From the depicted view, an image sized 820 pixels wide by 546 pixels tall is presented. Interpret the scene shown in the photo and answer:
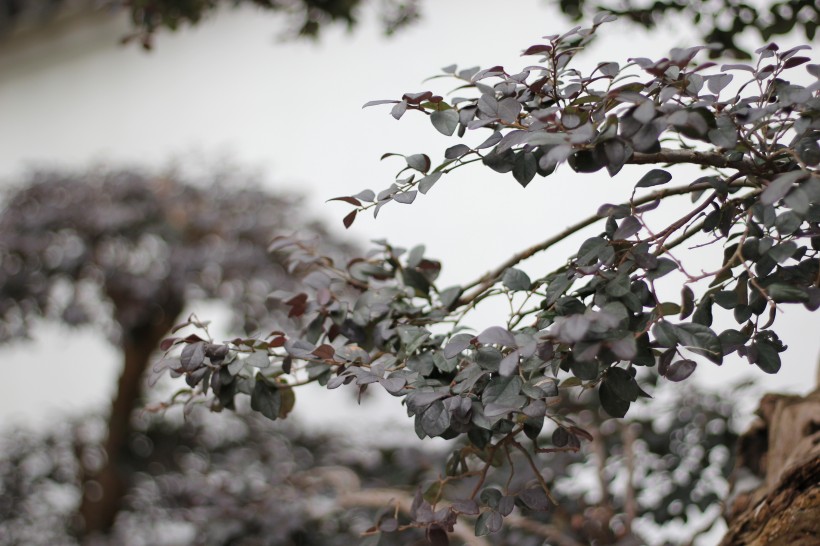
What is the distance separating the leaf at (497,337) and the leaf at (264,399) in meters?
0.25

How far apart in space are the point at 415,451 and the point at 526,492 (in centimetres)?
91

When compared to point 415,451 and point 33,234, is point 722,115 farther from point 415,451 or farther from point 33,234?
point 33,234

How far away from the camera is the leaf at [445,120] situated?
0.69m

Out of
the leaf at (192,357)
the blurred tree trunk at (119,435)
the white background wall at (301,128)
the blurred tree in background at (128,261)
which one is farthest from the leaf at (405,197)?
the blurred tree trunk at (119,435)

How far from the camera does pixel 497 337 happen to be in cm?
63

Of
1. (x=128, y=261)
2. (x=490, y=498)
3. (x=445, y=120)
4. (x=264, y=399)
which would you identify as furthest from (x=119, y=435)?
(x=445, y=120)

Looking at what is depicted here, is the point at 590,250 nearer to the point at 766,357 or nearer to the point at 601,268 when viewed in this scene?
the point at 601,268

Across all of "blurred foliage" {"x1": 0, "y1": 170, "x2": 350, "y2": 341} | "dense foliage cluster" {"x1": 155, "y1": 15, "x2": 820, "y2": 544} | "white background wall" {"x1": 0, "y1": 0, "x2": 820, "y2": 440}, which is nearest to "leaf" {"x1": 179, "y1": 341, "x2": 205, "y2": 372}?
"dense foliage cluster" {"x1": 155, "y1": 15, "x2": 820, "y2": 544}

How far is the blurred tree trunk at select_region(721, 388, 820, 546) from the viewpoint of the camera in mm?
838

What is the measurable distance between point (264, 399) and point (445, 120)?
31cm

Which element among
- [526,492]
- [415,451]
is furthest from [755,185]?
[415,451]

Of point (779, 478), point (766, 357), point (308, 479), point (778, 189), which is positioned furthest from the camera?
point (308, 479)

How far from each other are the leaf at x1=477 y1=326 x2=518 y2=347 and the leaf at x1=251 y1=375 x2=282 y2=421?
250 millimetres

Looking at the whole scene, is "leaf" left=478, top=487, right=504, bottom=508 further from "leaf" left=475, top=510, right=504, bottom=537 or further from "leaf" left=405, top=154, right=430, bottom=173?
"leaf" left=405, top=154, right=430, bottom=173
